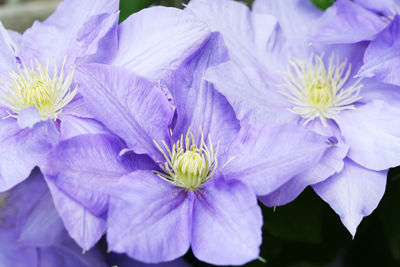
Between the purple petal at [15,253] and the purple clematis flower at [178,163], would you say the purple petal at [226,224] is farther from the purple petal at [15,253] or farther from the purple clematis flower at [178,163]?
the purple petal at [15,253]

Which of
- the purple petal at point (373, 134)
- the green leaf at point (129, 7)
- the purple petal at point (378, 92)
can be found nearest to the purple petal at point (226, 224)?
the purple petal at point (373, 134)

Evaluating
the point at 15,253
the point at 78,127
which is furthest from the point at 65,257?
the point at 78,127

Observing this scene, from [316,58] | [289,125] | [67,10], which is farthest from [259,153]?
[67,10]

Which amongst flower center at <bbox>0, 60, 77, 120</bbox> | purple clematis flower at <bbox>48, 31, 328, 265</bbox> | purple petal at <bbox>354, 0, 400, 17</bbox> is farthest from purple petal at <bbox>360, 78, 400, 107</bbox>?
flower center at <bbox>0, 60, 77, 120</bbox>

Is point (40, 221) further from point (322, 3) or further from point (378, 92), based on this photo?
point (322, 3)

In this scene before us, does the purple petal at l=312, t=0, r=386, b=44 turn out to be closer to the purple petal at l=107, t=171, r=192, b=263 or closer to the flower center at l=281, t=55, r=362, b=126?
the flower center at l=281, t=55, r=362, b=126

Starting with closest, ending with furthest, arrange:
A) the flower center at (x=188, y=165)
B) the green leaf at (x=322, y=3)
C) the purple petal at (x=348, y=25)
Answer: the flower center at (x=188, y=165), the purple petal at (x=348, y=25), the green leaf at (x=322, y=3)
